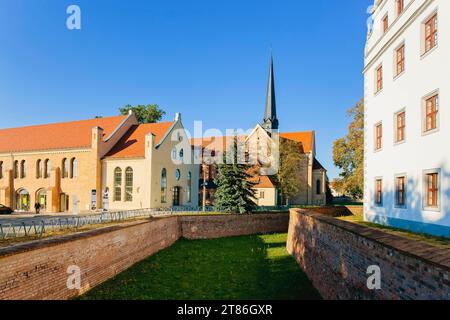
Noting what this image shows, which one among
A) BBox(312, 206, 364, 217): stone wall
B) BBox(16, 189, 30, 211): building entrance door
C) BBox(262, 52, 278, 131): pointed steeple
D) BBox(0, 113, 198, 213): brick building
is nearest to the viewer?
BBox(312, 206, 364, 217): stone wall

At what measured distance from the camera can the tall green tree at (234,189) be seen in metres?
27.2

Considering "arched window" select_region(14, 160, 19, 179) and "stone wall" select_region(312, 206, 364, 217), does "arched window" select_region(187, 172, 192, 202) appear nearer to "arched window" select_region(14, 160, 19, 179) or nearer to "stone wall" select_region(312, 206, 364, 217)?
"stone wall" select_region(312, 206, 364, 217)

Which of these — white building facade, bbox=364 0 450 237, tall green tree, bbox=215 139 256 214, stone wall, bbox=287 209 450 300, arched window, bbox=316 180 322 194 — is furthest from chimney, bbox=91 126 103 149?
arched window, bbox=316 180 322 194

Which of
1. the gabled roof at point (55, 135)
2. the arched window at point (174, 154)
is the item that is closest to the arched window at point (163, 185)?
the arched window at point (174, 154)

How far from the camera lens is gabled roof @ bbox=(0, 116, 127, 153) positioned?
121 ft

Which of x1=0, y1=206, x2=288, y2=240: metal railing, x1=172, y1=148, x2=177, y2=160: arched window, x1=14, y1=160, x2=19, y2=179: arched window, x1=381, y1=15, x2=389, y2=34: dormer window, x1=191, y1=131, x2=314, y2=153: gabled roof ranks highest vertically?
x1=381, y1=15, x2=389, y2=34: dormer window

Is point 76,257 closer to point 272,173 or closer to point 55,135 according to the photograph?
point 272,173

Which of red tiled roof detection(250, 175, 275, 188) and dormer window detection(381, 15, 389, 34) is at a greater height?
dormer window detection(381, 15, 389, 34)

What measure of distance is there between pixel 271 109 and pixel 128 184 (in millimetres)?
27753

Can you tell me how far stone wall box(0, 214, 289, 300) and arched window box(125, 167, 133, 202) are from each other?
1629cm

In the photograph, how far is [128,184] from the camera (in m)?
34.5

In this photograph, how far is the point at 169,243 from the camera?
1903 cm
